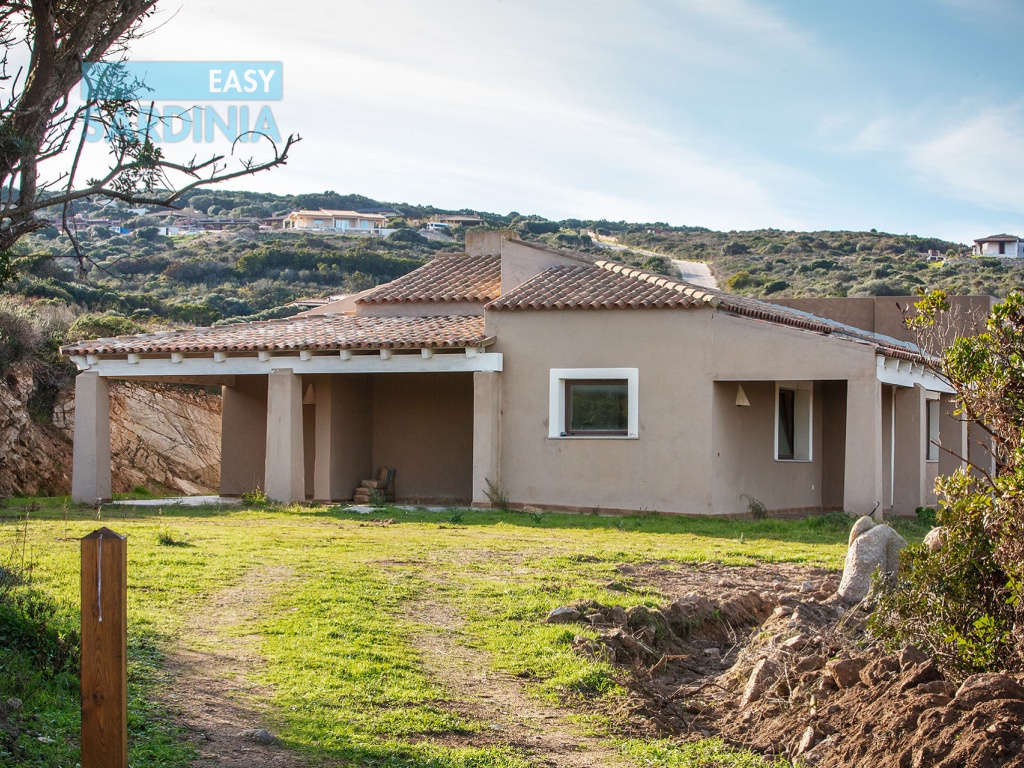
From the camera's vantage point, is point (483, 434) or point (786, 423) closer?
point (483, 434)

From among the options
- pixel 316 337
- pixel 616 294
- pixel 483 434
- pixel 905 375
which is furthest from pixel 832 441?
pixel 316 337

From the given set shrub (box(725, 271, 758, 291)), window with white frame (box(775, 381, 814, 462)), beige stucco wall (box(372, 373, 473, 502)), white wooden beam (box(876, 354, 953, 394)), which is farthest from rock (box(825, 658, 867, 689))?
shrub (box(725, 271, 758, 291))

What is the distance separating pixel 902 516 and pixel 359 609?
1294 centimetres

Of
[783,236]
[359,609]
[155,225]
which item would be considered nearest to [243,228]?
[155,225]

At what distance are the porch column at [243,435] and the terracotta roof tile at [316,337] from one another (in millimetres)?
2024

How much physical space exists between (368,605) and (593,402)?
10.4 m

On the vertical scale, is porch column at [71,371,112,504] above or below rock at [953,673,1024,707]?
above

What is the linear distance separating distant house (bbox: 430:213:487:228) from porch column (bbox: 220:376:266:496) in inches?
2031

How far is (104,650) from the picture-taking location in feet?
16.5

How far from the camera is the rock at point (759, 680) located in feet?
25.0

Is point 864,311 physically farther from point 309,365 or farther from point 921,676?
point 921,676

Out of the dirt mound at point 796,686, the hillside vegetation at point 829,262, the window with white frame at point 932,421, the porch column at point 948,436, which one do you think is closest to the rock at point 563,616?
the dirt mound at point 796,686

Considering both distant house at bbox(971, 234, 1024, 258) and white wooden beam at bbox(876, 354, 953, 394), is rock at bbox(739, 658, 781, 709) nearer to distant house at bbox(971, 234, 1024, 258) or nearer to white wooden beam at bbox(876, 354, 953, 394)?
white wooden beam at bbox(876, 354, 953, 394)

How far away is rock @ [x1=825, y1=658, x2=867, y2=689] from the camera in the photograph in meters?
7.04
